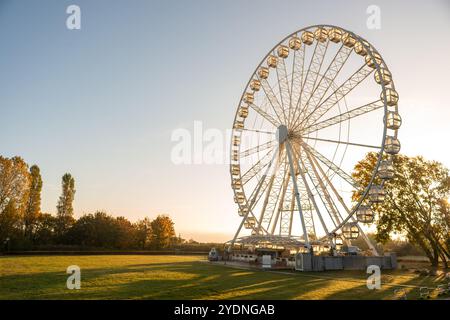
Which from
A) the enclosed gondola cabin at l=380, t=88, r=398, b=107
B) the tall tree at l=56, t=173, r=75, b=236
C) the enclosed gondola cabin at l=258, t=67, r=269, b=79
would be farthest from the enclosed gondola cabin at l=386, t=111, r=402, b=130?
the tall tree at l=56, t=173, r=75, b=236

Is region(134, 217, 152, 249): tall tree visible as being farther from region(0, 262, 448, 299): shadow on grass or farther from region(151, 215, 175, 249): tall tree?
region(0, 262, 448, 299): shadow on grass

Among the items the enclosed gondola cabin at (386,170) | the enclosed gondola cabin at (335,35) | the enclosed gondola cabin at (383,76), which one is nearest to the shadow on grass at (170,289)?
the enclosed gondola cabin at (386,170)

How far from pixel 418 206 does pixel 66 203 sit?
64577 millimetres

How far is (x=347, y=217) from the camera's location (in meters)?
33.0

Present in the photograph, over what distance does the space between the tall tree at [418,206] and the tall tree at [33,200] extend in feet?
174

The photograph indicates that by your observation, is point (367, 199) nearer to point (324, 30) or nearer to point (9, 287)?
point (324, 30)

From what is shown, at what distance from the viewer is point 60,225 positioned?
7300 cm

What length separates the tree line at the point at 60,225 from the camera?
5447cm

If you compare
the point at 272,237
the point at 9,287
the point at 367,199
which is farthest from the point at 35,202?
the point at 367,199

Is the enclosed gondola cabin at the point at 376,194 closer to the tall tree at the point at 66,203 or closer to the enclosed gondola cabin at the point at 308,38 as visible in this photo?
A: the enclosed gondola cabin at the point at 308,38

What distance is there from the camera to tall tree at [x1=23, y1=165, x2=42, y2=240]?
209ft

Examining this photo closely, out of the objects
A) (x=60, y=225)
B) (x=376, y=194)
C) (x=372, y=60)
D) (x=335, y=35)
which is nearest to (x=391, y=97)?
(x=372, y=60)

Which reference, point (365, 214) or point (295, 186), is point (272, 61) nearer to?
point (295, 186)
